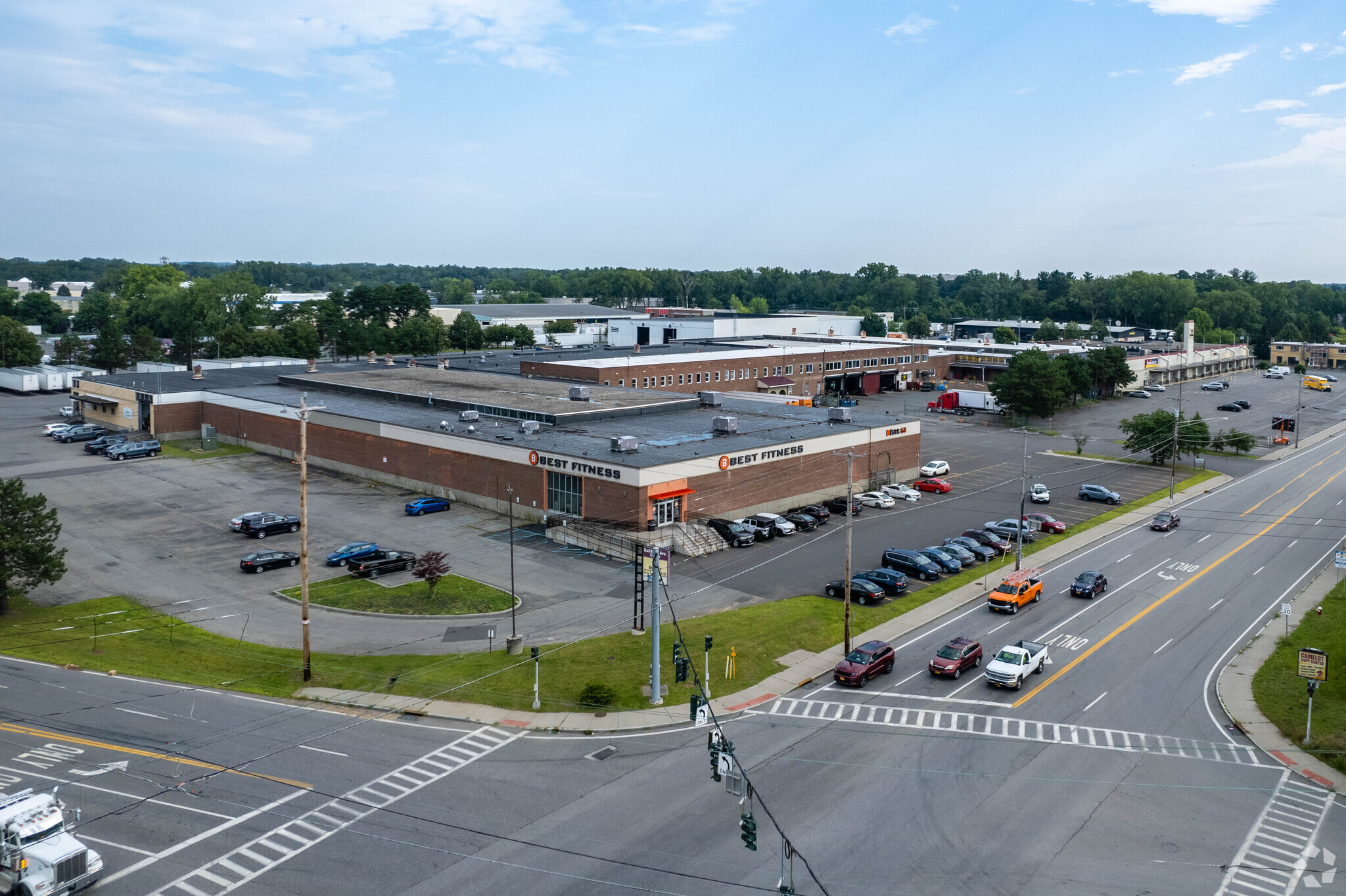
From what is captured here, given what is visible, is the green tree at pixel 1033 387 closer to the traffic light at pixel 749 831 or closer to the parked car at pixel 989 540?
the parked car at pixel 989 540

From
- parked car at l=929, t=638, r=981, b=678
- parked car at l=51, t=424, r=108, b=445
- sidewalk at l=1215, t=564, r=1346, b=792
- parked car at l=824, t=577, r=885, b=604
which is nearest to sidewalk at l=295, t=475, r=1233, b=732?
parked car at l=824, t=577, r=885, b=604

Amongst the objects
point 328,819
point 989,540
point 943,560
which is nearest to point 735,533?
point 943,560

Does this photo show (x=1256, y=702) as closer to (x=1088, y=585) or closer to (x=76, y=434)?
(x=1088, y=585)

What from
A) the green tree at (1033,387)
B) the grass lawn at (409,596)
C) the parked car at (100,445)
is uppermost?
the green tree at (1033,387)

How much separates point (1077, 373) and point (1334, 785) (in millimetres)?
103652

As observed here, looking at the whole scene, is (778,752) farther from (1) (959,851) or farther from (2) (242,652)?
(2) (242,652)

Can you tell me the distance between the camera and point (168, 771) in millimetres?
28453

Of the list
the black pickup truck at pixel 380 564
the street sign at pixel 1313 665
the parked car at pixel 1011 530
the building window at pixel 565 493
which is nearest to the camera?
the street sign at pixel 1313 665

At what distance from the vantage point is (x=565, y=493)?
60.0m

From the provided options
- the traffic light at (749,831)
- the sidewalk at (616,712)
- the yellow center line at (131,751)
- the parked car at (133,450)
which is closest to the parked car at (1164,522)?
the sidewalk at (616,712)

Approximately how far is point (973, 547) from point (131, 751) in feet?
142

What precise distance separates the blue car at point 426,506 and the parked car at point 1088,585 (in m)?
39.4

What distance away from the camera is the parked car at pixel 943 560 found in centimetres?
5284

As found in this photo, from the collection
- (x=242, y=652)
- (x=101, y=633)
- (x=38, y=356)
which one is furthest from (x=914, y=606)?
(x=38, y=356)
